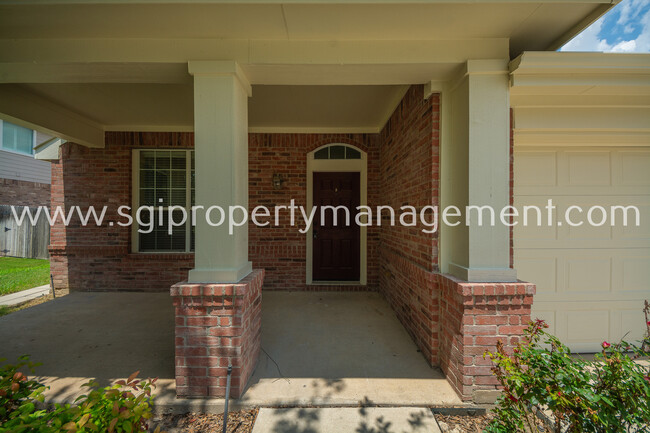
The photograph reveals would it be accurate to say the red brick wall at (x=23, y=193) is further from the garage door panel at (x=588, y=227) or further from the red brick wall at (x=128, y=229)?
the garage door panel at (x=588, y=227)

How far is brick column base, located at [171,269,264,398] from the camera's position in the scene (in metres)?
2.17

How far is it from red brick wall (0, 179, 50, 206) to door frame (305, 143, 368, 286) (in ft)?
34.5

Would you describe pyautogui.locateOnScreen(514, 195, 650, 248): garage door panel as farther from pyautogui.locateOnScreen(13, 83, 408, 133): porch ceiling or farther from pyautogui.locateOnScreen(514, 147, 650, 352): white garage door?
pyautogui.locateOnScreen(13, 83, 408, 133): porch ceiling

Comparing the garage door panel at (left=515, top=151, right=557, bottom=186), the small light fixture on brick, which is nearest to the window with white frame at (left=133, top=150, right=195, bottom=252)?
the small light fixture on brick

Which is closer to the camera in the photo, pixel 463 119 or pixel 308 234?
pixel 463 119

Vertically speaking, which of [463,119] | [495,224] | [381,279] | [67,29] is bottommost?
[381,279]

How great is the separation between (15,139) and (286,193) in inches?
410

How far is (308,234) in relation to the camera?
16.9ft

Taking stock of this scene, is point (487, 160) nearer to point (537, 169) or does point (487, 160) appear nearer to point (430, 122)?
point (430, 122)

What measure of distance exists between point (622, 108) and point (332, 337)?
3.95 meters

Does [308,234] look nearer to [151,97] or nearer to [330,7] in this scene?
[151,97]

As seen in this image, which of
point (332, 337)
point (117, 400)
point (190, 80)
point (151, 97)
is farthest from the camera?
point (151, 97)

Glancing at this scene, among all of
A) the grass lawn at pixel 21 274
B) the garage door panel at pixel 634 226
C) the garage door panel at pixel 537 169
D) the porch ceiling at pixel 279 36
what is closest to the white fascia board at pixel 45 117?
the porch ceiling at pixel 279 36

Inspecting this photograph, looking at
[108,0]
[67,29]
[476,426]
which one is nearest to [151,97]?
[67,29]
